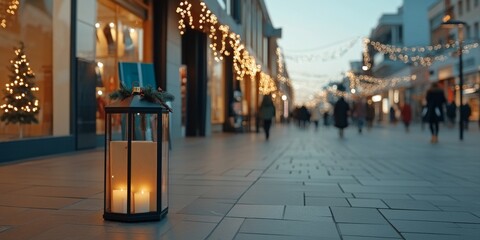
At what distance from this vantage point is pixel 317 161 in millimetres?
10344

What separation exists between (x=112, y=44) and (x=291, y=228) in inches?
459

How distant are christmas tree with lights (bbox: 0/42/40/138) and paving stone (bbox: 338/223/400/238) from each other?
290 inches

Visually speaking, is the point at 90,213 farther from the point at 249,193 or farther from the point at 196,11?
the point at 196,11

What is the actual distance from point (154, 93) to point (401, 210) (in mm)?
2679

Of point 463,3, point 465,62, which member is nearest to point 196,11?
point 465,62

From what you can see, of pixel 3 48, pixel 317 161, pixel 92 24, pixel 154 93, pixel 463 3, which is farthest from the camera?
pixel 463 3

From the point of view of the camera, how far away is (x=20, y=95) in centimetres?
1002

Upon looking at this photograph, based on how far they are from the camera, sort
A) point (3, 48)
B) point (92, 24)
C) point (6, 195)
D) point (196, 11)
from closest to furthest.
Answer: point (6, 195) < point (3, 48) < point (92, 24) < point (196, 11)

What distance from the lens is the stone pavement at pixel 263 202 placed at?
419 centimetres

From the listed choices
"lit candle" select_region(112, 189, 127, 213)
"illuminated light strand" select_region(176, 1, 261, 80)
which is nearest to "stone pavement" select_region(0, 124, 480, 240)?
"lit candle" select_region(112, 189, 127, 213)

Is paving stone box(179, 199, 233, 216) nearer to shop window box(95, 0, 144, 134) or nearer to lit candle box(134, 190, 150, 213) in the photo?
lit candle box(134, 190, 150, 213)

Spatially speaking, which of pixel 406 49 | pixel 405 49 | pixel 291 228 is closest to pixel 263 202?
pixel 291 228

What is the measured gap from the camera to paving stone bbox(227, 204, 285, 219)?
482cm

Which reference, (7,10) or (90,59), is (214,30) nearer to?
(90,59)
